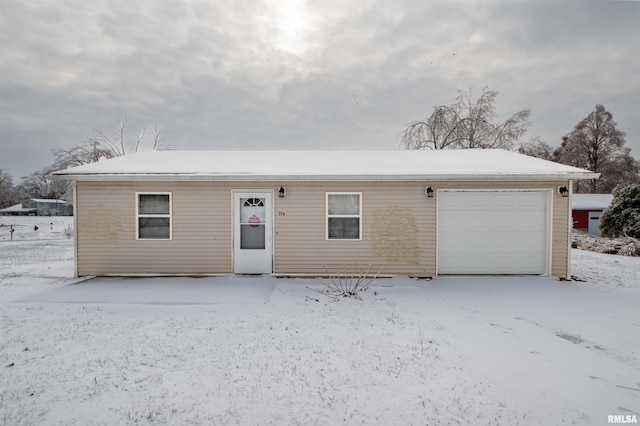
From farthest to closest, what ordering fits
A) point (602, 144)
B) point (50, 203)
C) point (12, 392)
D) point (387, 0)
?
point (50, 203)
point (602, 144)
point (387, 0)
point (12, 392)

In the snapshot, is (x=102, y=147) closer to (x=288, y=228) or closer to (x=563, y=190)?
(x=288, y=228)

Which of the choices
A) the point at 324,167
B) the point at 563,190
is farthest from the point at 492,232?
the point at 324,167

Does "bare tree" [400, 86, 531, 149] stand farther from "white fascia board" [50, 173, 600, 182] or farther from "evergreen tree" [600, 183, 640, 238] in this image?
"white fascia board" [50, 173, 600, 182]

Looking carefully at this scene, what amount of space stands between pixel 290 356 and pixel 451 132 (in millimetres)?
22731

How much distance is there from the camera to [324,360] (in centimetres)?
348

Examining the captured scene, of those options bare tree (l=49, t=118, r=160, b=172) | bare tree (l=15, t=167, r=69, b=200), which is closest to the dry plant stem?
bare tree (l=49, t=118, r=160, b=172)

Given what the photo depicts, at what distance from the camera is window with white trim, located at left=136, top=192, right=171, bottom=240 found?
24.9ft

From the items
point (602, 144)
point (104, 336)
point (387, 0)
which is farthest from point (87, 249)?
point (602, 144)

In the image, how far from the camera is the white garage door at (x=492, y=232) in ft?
24.9

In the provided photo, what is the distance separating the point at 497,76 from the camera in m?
21.8

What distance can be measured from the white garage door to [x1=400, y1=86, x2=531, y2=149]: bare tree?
15947 mm

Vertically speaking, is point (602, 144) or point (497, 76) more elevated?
point (497, 76)

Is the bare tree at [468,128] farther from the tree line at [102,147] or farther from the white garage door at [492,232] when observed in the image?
the tree line at [102,147]

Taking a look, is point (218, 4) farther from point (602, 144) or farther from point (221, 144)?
point (602, 144)
